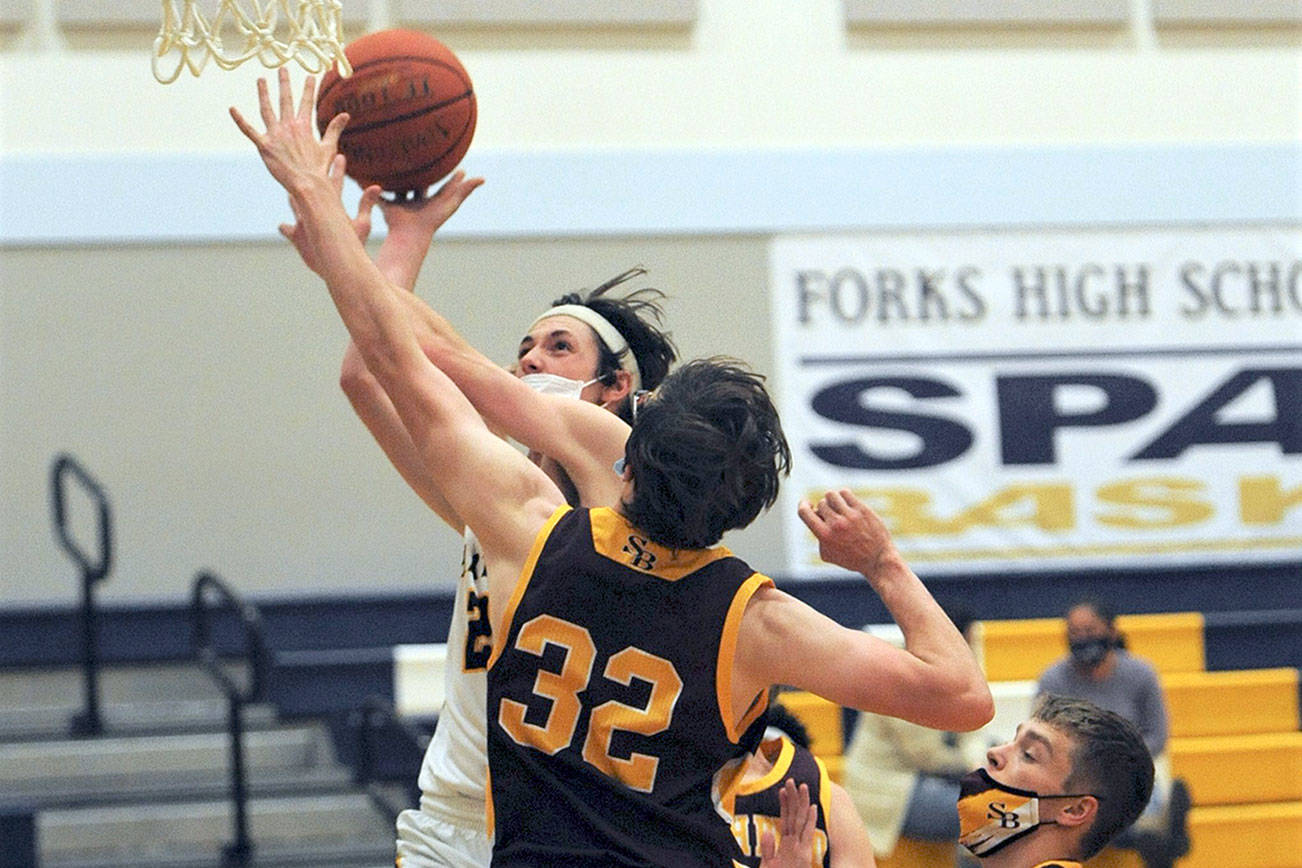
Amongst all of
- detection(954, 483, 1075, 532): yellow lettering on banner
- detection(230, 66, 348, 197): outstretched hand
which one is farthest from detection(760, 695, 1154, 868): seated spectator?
detection(954, 483, 1075, 532): yellow lettering on banner

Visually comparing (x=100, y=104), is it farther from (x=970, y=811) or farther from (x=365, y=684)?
(x=970, y=811)

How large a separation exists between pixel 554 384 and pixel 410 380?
80cm

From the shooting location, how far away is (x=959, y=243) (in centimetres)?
813

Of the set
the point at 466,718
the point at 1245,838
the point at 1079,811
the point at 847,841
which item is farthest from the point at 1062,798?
the point at 1245,838

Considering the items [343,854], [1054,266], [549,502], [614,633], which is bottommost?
[343,854]

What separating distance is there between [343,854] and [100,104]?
3541 mm

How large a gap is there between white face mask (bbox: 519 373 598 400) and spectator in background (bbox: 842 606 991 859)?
9.72 ft

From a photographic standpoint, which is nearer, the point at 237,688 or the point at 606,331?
the point at 606,331

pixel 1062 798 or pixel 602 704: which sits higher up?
pixel 602 704

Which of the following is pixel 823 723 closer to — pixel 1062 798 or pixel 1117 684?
pixel 1117 684

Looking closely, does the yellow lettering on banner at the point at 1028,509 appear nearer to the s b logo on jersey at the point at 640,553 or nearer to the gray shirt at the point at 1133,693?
the gray shirt at the point at 1133,693

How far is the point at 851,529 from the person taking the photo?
2408 millimetres

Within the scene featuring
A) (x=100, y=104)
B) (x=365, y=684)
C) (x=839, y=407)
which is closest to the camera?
(x=365, y=684)

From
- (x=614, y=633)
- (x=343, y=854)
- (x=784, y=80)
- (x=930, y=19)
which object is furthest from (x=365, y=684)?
(x=614, y=633)
